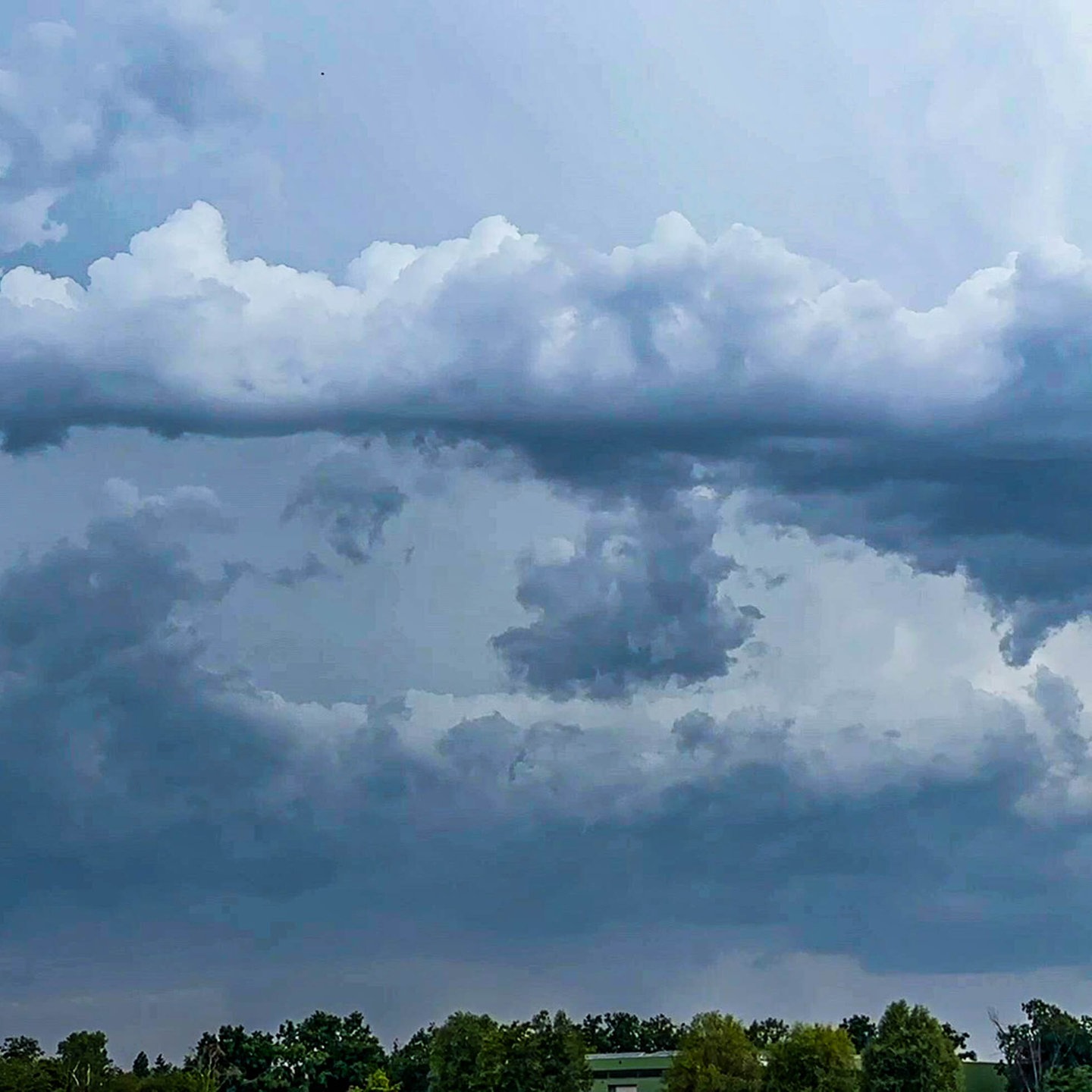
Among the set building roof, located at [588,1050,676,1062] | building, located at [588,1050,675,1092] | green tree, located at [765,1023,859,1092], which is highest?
building roof, located at [588,1050,676,1062]

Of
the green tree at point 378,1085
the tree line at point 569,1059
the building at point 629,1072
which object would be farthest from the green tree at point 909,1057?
the green tree at point 378,1085

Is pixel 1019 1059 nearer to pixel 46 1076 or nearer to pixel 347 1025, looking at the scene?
pixel 347 1025

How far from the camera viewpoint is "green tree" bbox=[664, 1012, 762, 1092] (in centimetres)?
11694

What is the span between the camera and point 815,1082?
375 ft

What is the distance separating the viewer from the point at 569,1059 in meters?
126

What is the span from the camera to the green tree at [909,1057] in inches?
4619

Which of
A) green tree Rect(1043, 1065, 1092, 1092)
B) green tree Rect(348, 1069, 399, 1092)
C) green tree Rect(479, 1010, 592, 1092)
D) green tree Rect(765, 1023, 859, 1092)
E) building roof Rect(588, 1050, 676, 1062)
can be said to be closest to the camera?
green tree Rect(765, 1023, 859, 1092)

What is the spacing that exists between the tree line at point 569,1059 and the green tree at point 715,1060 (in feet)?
0.30

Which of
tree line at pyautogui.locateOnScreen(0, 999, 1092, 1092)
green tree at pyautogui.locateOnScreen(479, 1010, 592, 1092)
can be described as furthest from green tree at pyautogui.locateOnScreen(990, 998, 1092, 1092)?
green tree at pyautogui.locateOnScreen(479, 1010, 592, 1092)

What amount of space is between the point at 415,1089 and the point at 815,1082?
193 feet

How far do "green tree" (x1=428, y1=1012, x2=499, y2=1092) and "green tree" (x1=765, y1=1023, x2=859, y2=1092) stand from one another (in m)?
23.0

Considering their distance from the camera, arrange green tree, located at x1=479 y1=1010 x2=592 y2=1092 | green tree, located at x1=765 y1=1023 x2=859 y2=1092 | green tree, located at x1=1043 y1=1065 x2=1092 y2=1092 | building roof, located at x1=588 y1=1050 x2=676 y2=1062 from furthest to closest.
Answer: building roof, located at x1=588 y1=1050 x2=676 y2=1062 → green tree, located at x1=1043 y1=1065 x2=1092 y2=1092 → green tree, located at x1=479 y1=1010 x2=592 y2=1092 → green tree, located at x1=765 y1=1023 x2=859 y2=1092

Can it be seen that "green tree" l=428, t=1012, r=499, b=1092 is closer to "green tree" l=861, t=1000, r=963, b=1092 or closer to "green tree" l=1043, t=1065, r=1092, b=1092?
"green tree" l=861, t=1000, r=963, b=1092

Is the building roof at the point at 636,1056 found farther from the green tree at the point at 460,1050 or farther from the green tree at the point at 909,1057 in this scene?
the green tree at the point at 909,1057
